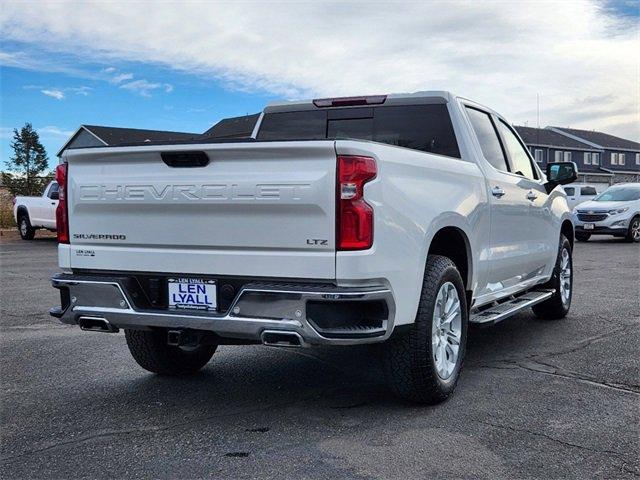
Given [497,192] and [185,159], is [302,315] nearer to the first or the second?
[185,159]

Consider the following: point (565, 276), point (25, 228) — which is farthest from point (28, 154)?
point (565, 276)

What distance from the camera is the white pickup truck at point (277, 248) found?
3.86 metres

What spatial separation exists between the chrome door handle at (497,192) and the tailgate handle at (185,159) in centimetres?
253

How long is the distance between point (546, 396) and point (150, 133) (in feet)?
176

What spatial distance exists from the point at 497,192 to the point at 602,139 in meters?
76.0

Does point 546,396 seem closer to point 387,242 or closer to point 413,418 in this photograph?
point 413,418

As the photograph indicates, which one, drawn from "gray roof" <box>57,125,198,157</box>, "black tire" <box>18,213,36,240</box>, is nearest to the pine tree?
"gray roof" <box>57,125,198,157</box>

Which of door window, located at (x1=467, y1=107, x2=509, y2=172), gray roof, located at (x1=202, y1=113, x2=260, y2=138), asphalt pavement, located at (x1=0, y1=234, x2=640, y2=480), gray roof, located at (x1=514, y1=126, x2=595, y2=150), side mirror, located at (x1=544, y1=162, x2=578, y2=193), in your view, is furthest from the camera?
gray roof, located at (x1=514, y1=126, x2=595, y2=150)

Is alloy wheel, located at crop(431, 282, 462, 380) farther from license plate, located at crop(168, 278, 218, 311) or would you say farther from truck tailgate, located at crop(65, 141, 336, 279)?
license plate, located at crop(168, 278, 218, 311)

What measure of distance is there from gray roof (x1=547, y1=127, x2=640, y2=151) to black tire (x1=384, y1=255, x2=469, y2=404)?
73.5 meters

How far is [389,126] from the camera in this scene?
5.78 m

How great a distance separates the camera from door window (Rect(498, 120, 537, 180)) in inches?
259

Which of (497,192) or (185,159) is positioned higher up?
(185,159)

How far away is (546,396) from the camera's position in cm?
476
